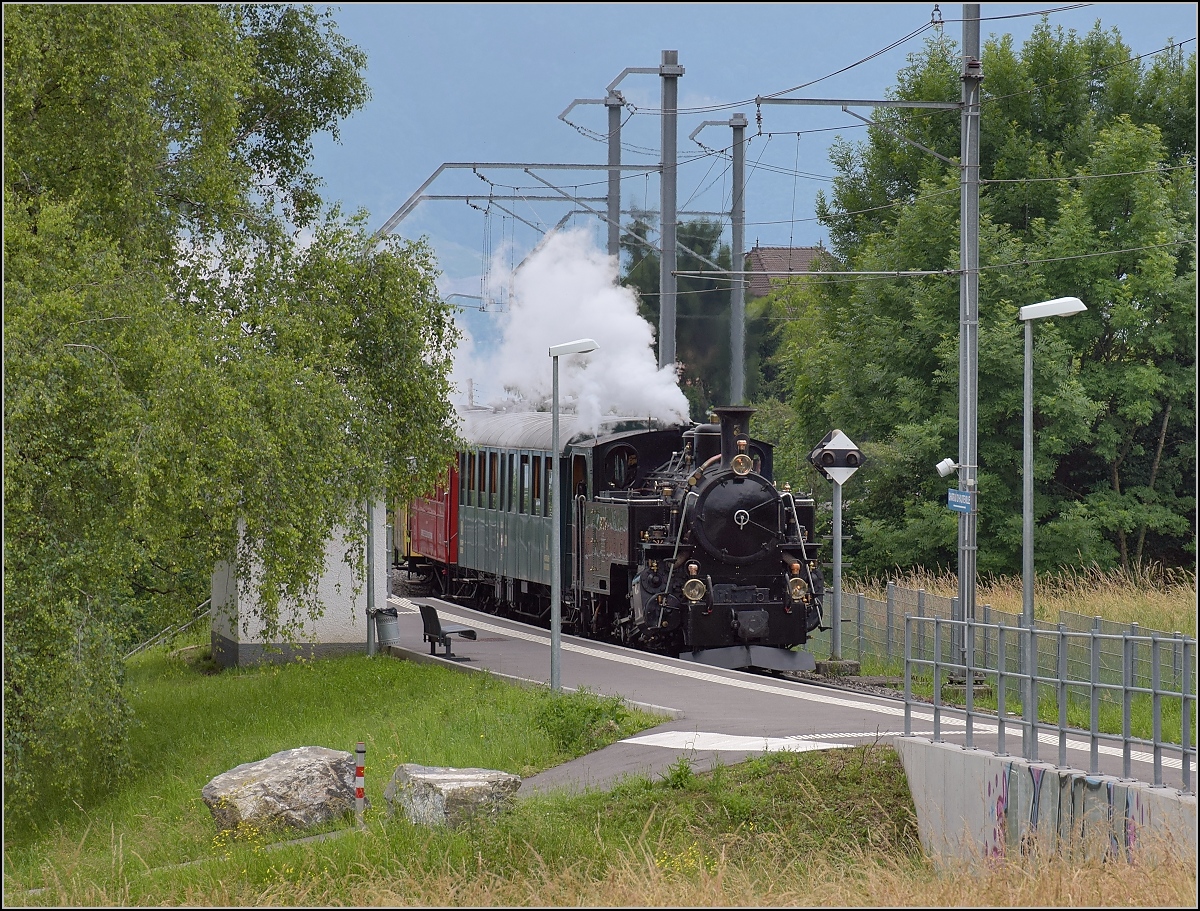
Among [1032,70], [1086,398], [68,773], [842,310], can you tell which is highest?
[1032,70]

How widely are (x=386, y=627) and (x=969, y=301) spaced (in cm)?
890

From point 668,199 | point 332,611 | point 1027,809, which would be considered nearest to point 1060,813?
point 1027,809

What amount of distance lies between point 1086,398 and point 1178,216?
15.1 ft

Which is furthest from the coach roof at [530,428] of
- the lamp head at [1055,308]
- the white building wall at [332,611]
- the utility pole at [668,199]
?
the lamp head at [1055,308]

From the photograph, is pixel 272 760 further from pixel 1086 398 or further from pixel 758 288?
pixel 758 288

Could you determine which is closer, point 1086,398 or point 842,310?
point 1086,398

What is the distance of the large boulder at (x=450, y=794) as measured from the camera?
37.0 feet

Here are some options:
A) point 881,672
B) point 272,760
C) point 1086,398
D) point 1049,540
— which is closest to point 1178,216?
point 1086,398

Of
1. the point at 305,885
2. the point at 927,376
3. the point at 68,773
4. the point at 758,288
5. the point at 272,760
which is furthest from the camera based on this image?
the point at 758,288

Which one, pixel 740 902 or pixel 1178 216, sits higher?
pixel 1178 216

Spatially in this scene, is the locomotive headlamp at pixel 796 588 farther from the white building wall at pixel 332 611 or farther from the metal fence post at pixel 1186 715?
the metal fence post at pixel 1186 715

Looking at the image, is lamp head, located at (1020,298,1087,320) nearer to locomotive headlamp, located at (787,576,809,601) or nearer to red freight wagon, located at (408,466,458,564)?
locomotive headlamp, located at (787,576,809,601)

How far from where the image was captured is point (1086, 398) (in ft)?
94.3

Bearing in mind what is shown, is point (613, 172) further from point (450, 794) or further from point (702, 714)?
point (450, 794)
